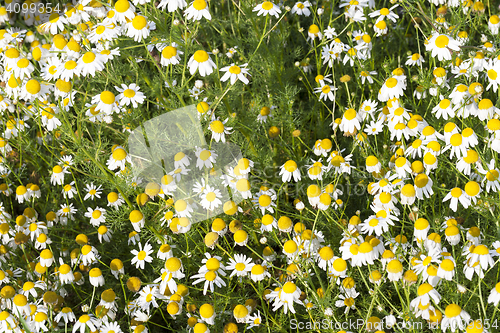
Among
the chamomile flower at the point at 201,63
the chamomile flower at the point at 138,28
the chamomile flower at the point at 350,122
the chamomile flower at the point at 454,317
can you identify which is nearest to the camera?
the chamomile flower at the point at 454,317

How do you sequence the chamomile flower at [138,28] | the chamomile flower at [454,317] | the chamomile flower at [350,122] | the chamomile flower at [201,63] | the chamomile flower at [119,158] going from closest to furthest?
the chamomile flower at [454,317] < the chamomile flower at [138,28] < the chamomile flower at [201,63] < the chamomile flower at [119,158] < the chamomile flower at [350,122]

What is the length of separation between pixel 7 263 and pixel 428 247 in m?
2.51

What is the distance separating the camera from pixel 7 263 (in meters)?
2.74

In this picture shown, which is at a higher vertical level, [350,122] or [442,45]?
[442,45]

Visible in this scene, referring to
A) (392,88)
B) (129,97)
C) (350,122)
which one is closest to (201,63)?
(129,97)

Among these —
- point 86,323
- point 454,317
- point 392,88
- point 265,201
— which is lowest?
point 454,317

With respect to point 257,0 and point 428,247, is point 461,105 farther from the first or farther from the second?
point 257,0

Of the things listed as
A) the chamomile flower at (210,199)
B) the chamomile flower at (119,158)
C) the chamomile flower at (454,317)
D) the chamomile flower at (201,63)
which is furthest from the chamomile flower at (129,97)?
the chamomile flower at (454,317)

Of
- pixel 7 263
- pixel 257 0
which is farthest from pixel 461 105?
pixel 7 263

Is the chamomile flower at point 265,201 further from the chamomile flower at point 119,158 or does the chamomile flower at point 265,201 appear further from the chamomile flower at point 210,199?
the chamomile flower at point 119,158

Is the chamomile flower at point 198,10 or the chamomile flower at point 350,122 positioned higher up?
the chamomile flower at point 198,10

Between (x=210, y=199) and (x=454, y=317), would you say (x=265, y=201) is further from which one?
(x=454, y=317)

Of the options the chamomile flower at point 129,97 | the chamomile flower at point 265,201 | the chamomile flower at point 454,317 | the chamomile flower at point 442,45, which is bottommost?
the chamomile flower at point 454,317

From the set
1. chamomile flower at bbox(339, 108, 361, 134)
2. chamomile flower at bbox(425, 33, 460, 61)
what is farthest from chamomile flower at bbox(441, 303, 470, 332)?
chamomile flower at bbox(425, 33, 460, 61)
